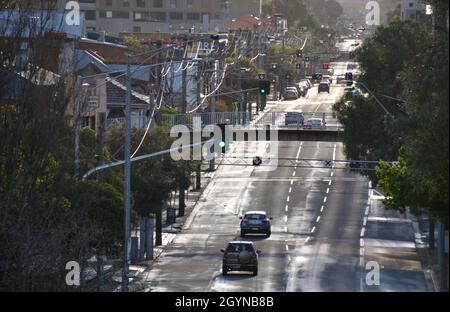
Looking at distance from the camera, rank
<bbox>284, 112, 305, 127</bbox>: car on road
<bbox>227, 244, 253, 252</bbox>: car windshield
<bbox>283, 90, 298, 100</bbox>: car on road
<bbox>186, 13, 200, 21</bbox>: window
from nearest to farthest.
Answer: <bbox>227, 244, 253, 252</bbox>: car windshield → <bbox>284, 112, 305, 127</bbox>: car on road → <bbox>283, 90, 298, 100</bbox>: car on road → <bbox>186, 13, 200, 21</bbox>: window

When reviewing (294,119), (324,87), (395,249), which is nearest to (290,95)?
(324,87)

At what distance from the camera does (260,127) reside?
279 feet

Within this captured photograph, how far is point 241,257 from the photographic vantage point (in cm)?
5109

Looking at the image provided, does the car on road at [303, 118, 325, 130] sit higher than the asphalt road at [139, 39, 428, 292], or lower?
higher

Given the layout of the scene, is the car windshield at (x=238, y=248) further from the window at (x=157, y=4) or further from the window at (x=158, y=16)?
the window at (x=158, y=16)

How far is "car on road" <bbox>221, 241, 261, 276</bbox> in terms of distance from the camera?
50875 millimetres

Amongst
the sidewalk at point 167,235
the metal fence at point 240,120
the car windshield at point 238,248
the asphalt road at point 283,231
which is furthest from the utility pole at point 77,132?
the metal fence at point 240,120

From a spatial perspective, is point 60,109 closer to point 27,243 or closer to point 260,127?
point 27,243

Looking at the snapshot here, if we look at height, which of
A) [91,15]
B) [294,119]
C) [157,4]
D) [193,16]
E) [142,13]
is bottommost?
[294,119]

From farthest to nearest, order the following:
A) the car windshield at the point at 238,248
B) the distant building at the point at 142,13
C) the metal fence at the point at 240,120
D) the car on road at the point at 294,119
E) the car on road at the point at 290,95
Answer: the distant building at the point at 142,13, the car on road at the point at 290,95, the car on road at the point at 294,119, the metal fence at the point at 240,120, the car windshield at the point at 238,248

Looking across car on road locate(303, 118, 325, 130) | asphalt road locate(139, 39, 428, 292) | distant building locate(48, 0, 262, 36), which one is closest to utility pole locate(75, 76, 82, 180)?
asphalt road locate(139, 39, 428, 292)

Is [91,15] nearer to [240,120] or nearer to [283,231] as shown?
[240,120]

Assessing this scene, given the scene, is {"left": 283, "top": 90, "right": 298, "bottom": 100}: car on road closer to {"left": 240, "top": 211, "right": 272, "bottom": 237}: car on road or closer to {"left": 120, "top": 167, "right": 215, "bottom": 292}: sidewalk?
{"left": 120, "top": 167, "right": 215, "bottom": 292}: sidewalk

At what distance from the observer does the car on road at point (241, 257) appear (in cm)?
5088
